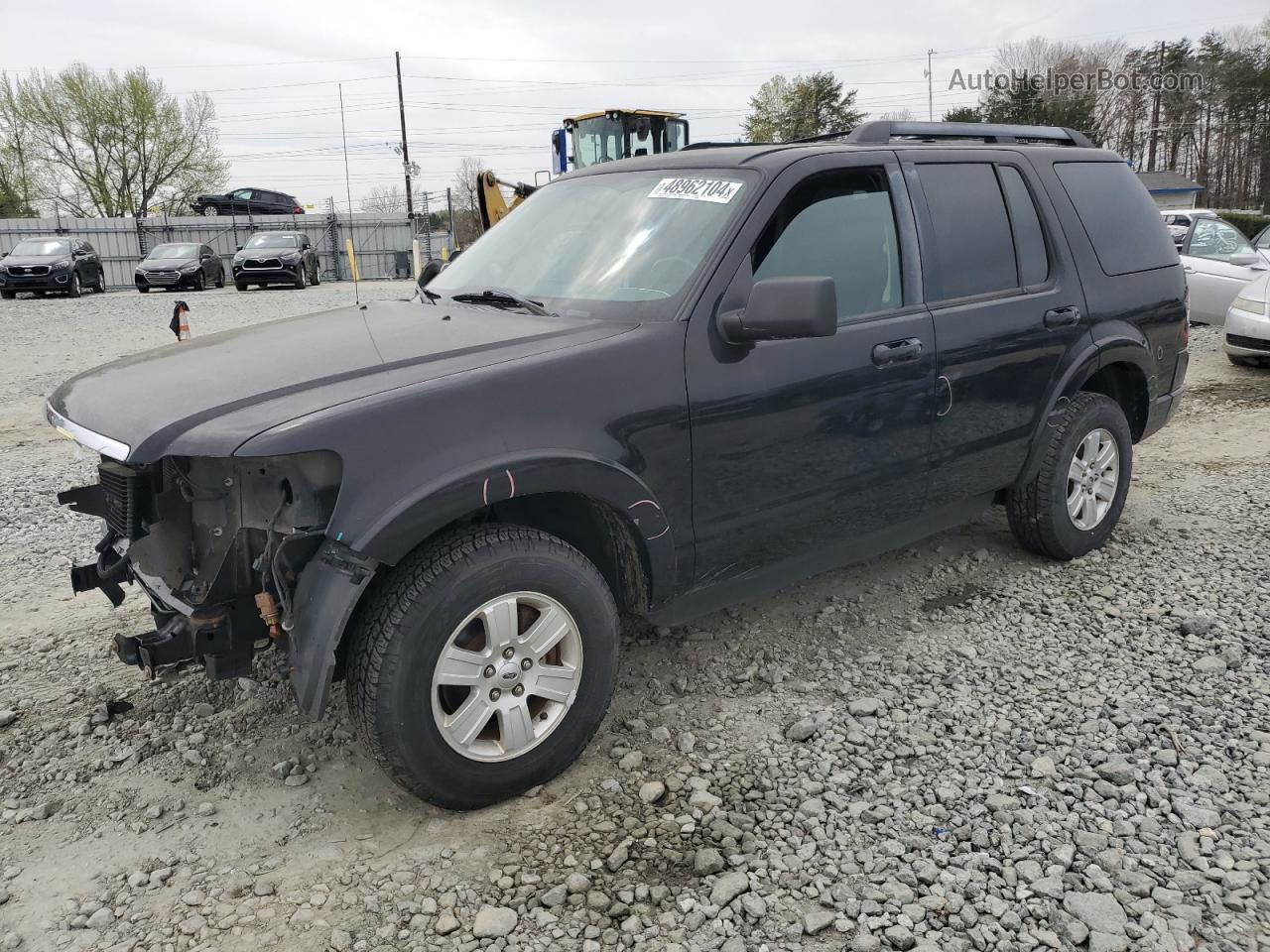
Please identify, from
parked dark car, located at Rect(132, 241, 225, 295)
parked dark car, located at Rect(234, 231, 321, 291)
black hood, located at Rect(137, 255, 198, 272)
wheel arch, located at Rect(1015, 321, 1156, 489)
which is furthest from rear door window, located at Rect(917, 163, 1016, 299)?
black hood, located at Rect(137, 255, 198, 272)

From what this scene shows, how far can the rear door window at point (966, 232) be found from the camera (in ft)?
12.6

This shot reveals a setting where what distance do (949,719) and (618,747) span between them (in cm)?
113

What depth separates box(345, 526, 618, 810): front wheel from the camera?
8.48ft

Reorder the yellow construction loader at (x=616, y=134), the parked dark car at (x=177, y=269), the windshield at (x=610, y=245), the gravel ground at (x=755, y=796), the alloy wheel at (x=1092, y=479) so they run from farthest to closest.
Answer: the parked dark car at (x=177, y=269), the yellow construction loader at (x=616, y=134), the alloy wheel at (x=1092, y=479), the windshield at (x=610, y=245), the gravel ground at (x=755, y=796)

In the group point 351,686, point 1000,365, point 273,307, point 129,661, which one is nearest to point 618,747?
point 351,686

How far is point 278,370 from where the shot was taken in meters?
2.87

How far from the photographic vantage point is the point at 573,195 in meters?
3.99

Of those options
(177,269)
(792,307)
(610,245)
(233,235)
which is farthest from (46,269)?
(792,307)

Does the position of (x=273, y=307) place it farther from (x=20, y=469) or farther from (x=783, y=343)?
(x=783, y=343)

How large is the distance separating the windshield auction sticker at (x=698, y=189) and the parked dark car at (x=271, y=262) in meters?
23.6

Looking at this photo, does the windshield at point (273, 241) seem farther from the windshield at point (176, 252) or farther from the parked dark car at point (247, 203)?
the parked dark car at point (247, 203)

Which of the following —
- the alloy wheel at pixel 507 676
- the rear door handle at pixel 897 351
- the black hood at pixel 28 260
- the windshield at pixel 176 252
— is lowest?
the alloy wheel at pixel 507 676

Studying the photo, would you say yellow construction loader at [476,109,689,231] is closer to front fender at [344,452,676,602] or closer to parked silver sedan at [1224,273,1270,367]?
parked silver sedan at [1224,273,1270,367]

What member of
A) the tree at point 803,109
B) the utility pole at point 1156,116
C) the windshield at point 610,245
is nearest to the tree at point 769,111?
the tree at point 803,109
